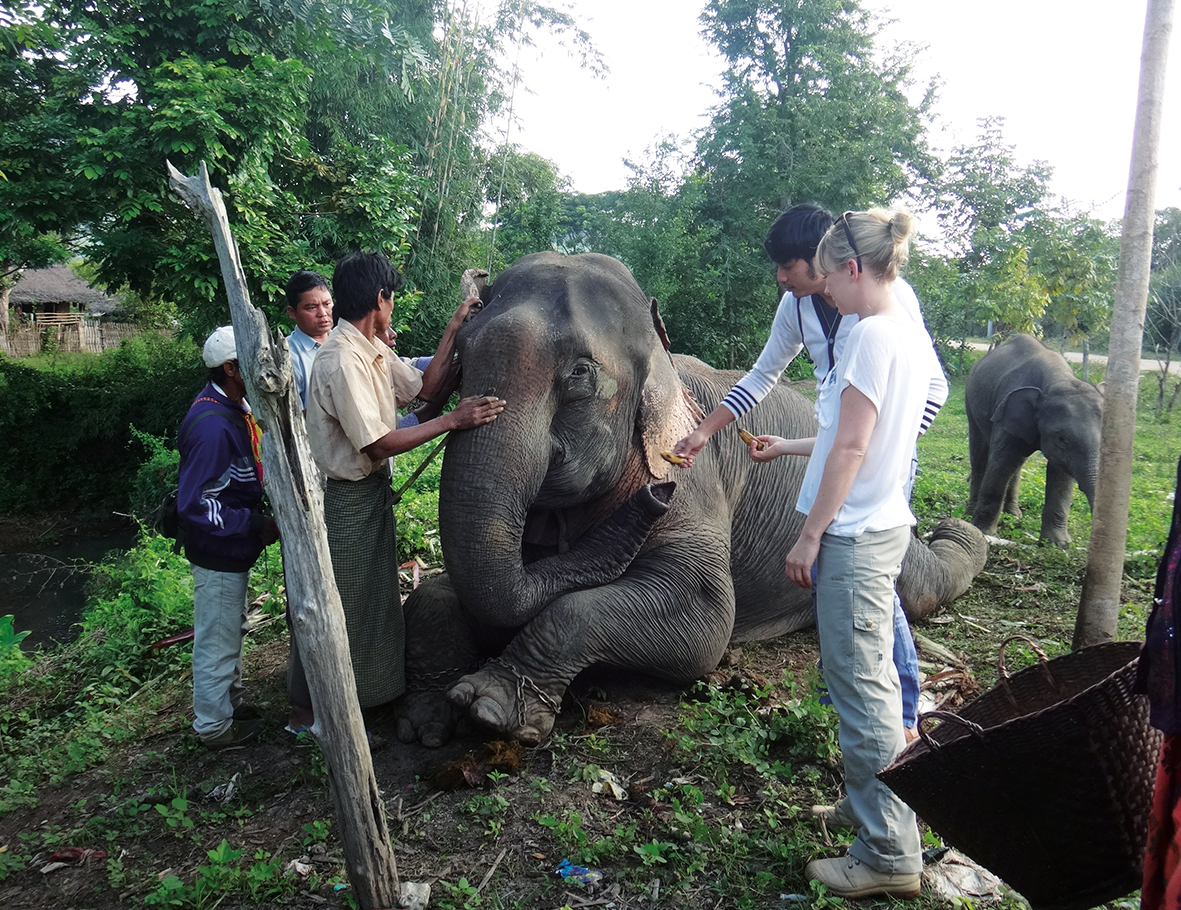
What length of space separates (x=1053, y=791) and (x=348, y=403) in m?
2.73

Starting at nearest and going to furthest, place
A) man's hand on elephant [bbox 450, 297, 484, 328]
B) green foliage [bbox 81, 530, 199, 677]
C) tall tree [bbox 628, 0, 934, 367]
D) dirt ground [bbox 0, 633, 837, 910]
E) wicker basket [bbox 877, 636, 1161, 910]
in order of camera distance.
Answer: wicker basket [bbox 877, 636, 1161, 910]
dirt ground [bbox 0, 633, 837, 910]
man's hand on elephant [bbox 450, 297, 484, 328]
green foliage [bbox 81, 530, 199, 677]
tall tree [bbox 628, 0, 934, 367]

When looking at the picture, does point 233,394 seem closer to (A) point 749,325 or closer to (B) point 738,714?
(B) point 738,714

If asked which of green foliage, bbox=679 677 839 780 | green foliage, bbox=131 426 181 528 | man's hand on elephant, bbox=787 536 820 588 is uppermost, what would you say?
man's hand on elephant, bbox=787 536 820 588

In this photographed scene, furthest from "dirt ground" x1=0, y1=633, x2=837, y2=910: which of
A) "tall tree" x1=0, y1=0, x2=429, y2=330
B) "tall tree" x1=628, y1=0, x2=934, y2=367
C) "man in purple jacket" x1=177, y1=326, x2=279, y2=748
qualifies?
"tall tree" x1=628, y1=0, x2=934, y2=367

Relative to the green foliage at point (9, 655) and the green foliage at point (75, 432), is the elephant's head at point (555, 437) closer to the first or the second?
the green foliage at point (9, 655)

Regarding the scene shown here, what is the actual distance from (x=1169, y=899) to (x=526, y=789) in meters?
2.33

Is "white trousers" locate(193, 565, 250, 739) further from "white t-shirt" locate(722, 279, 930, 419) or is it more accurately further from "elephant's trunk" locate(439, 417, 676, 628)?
"white t-shirt" locate(722, 279, 930, 419)

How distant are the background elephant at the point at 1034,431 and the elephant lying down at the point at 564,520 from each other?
4.13m

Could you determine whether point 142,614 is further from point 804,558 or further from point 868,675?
point 868,675

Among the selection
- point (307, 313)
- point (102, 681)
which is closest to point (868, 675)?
point (307, 313)

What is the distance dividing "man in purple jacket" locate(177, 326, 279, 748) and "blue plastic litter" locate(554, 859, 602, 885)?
1854 millimetres

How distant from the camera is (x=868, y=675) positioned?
251cm

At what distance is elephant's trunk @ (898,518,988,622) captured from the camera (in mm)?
4980

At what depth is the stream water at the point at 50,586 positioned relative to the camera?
968 cm
